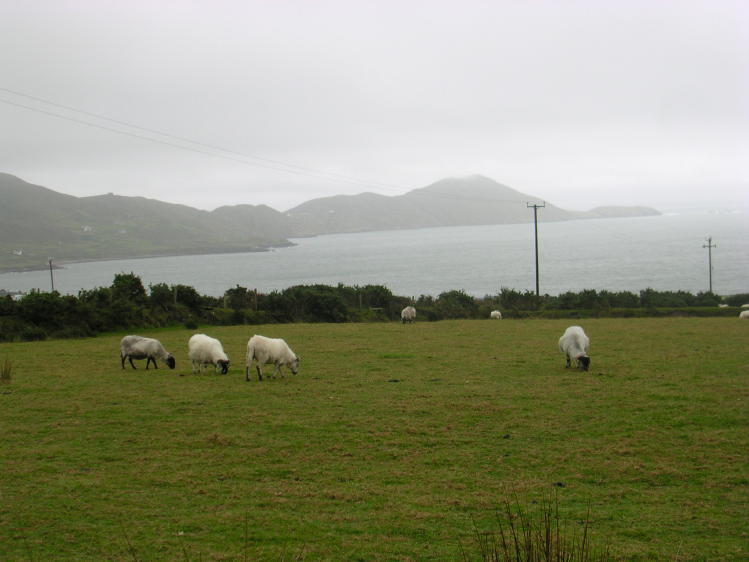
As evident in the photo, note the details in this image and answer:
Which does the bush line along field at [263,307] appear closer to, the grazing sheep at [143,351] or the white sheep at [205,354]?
the grazing sheep at [143,351]

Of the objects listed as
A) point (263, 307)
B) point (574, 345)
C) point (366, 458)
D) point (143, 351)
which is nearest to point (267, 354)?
point (143, 351)

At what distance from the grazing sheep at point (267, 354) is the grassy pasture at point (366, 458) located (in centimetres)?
69

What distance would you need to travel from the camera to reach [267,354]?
16.8 meters

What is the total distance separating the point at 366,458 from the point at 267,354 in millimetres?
7220

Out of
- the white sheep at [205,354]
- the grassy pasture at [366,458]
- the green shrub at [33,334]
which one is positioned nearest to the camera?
the grassy pasture at [366,458]

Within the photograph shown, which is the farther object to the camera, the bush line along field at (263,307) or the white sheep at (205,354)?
the bush line along field at (263,307)

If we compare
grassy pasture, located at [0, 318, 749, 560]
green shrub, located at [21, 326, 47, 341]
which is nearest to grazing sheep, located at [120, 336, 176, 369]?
grassy pasture, located at [0, 318, 749, 560]

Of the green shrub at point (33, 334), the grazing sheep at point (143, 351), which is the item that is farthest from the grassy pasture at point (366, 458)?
the green shrub at point (33, 334)

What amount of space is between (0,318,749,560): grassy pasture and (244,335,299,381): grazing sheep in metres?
0.69

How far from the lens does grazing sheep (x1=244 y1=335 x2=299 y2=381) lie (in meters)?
16.6

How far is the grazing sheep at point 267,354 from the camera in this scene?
16.6m

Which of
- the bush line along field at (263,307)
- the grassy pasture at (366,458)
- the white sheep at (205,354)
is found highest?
the bush line along field at (263,307)

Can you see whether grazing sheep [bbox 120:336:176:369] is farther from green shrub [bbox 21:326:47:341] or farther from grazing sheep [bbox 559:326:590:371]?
green shrub [bbox 21:326:47:341]

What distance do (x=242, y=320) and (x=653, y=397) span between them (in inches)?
1044
